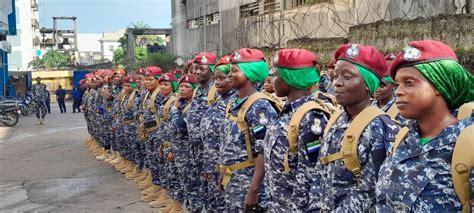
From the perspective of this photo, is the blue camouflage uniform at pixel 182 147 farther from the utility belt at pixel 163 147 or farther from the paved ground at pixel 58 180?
the paved ground at pixel 58 180

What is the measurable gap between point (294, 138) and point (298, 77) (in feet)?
1.33

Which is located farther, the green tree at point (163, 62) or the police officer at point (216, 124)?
the green tree at point (163, 62)

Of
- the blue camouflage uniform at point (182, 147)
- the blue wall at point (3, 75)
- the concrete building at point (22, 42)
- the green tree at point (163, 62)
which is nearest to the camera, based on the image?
the blue camouflage uniform at point (182, 147)

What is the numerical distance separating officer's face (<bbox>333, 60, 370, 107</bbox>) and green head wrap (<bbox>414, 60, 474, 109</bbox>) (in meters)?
0.60

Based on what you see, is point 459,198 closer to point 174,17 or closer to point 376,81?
point 376,81

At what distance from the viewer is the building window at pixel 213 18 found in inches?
875

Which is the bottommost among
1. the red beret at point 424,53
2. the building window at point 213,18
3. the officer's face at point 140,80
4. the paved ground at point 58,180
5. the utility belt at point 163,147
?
the paved ground at point 58,180

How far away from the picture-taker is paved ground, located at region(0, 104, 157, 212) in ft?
24.0

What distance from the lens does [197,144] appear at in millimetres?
5414

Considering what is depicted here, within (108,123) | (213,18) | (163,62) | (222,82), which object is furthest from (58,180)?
(213,18)

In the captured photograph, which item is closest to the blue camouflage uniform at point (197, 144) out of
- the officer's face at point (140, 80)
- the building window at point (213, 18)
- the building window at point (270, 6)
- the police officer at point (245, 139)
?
the police officer at point (245, 139)

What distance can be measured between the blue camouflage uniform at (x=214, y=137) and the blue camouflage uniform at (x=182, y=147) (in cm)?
93

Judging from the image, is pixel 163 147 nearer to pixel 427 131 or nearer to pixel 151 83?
pixel 151 83

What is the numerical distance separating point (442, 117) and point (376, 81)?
2.16 feet
